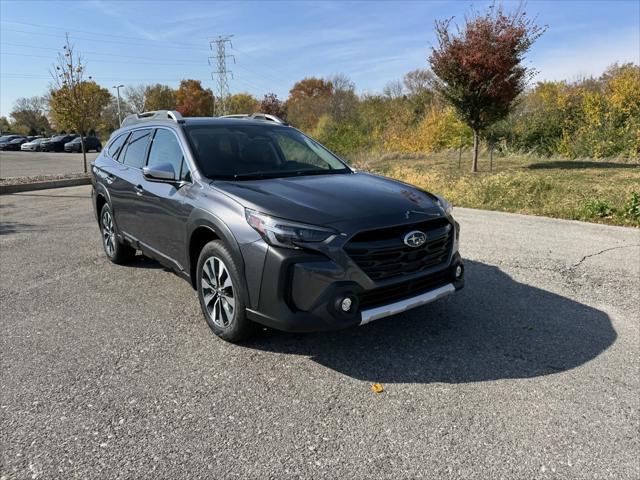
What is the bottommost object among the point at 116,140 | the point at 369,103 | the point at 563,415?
the point at 563,415

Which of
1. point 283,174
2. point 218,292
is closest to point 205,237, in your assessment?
point 218,292

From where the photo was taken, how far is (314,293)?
3.10 m

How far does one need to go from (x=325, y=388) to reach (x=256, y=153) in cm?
228

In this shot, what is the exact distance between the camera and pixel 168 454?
2.50m

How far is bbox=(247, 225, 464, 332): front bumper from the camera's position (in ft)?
10.1

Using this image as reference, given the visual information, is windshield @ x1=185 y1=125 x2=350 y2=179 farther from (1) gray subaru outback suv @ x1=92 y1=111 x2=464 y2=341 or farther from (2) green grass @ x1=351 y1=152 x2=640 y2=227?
(2) green grass @ x1=351 y1=152 x2=640 y2=227

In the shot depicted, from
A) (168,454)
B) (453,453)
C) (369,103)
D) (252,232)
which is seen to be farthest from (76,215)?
(369,103)

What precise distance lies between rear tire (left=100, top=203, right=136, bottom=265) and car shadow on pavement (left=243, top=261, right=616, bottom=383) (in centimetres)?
276

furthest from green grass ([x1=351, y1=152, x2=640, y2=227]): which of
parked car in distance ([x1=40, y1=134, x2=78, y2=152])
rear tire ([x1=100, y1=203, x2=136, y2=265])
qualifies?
parked car in distance ([x1=40, y1=134, x2=78, y2=152])

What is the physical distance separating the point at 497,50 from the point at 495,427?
13319 mm

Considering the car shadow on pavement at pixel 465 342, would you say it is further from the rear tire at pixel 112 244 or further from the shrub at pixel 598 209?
the shrub at pixel 598 209

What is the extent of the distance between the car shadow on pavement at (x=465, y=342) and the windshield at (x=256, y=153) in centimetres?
142

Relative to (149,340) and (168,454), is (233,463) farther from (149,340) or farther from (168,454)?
(149,340)

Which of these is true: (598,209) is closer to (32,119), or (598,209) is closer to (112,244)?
(112,244)
